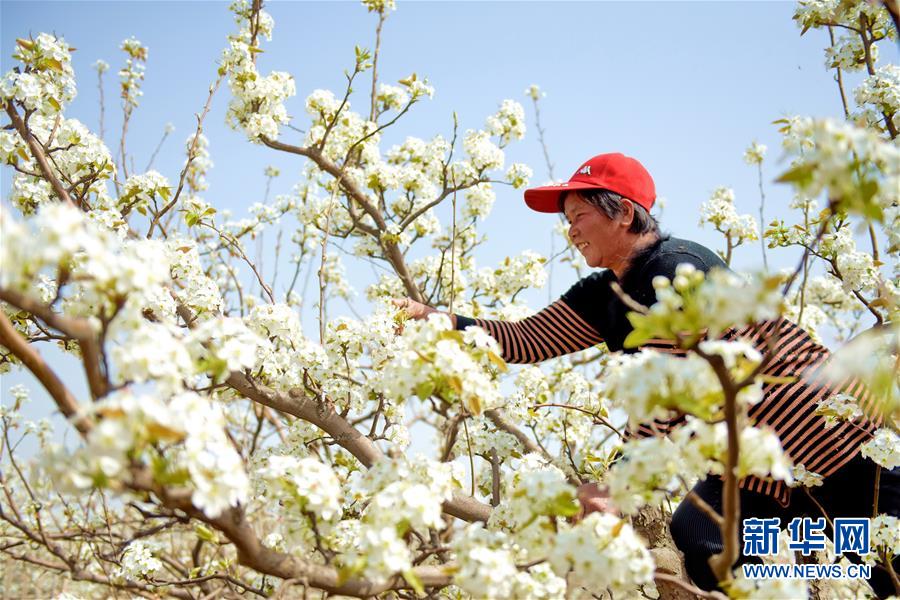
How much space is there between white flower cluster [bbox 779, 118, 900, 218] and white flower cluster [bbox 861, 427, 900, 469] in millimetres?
1347

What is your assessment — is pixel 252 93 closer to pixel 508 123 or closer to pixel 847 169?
pixel 508 123

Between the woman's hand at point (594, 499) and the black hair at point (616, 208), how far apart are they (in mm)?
1244

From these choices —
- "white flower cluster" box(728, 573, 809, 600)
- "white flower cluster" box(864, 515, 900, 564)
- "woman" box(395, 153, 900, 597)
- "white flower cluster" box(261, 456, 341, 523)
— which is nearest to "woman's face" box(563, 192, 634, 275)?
"woman" box(395, 153, 900, 597)

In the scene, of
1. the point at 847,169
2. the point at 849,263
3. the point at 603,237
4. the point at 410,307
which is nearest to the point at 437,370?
the point at 847,169

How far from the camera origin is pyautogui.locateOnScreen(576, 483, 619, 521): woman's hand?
5.85 feet

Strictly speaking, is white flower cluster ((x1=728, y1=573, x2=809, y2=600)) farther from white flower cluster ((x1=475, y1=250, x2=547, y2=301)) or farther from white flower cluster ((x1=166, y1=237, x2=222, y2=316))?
white flower cluster ((x1=475, y1=250, x2=547, y2=301))

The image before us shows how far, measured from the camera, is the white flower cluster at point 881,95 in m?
2.83

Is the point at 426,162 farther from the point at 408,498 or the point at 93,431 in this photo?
the point at 93,431

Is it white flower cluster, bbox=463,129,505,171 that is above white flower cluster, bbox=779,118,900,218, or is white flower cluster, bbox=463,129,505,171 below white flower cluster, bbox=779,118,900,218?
above

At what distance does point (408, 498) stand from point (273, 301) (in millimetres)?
1614

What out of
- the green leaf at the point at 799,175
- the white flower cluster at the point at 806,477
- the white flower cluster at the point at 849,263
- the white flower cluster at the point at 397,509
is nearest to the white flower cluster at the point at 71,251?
the white flower cluster at the point at 397,509

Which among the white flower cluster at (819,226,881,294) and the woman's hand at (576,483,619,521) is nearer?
the woman's hand at (576,483,619,521)

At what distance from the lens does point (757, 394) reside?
1.28 metres

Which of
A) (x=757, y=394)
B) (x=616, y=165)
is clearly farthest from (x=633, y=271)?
(x=757, y=394)
